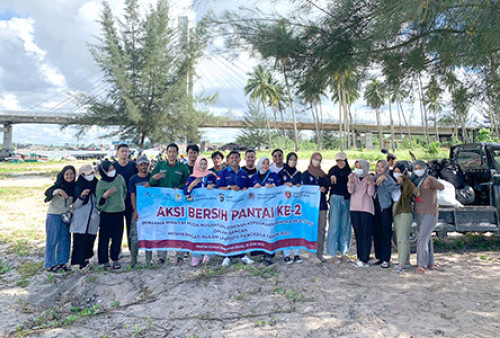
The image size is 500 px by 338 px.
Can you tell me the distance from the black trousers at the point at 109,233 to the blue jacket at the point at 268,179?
6.66ft

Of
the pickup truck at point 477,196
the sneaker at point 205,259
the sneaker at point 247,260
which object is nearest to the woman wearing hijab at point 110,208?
the sneaker at point 205,259

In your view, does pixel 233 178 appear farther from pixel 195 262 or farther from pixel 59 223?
pixel 59 223

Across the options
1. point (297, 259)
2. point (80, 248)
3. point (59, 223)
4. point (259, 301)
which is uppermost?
point (59, 223)

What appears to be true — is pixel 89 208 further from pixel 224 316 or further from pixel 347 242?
pixel 347 242

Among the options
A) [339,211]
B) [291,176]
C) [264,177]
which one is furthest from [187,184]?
[339,211]

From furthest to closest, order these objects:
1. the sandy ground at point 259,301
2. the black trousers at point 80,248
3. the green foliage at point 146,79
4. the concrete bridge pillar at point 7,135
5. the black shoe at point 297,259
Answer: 1. the concrete bridge pillar at point 7,135
2. the green foliage at point 146,79
3. the black shoe at point 297,259
4. the black trousers at point 80,248
5. the sandy ground at point 259,301

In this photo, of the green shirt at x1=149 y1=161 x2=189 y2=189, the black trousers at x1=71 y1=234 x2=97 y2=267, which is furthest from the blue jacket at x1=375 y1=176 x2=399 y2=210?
the black trousers at x1=71 y1=234 x2=97 y2=267

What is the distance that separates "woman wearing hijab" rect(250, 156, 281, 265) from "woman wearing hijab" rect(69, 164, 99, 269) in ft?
7.72

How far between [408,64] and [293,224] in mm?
3167

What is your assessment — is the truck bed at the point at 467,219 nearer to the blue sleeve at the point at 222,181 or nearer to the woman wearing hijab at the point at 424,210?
the woman wearing hijab at the point at 424,210

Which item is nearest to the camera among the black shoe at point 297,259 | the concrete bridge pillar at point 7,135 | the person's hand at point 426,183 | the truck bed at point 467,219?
the person's hand at point 426,183

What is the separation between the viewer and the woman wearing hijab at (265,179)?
5.22m

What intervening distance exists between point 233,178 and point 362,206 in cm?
190

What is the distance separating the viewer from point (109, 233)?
5.09 meters
